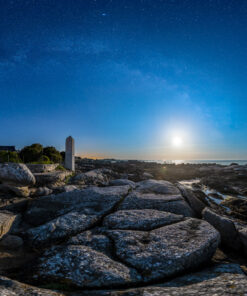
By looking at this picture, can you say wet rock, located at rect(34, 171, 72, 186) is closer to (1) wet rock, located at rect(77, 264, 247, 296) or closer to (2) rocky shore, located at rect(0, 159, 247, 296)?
(2) rocky shore, located at rect(0, 159, 247, 296)

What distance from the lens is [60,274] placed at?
106 inches

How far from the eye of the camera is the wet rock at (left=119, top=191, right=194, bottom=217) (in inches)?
229

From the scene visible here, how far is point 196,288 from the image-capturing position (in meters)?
2.27

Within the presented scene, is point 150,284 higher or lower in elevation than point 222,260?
higher

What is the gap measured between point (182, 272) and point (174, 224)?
4.66 ft

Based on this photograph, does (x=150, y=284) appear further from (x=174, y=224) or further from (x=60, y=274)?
(x=174, y=224)

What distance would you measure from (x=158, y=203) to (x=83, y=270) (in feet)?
12.5

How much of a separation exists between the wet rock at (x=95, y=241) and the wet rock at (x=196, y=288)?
1.09 m

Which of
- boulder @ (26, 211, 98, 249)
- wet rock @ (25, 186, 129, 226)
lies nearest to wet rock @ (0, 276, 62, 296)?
boulder @ (26, 211, 98, 249)

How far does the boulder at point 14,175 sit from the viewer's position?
25.0 feet

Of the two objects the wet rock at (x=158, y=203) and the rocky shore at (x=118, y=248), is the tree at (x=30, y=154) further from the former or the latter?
the wet rock at (x=158, y=203)

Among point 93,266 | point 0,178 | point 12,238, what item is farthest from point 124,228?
point 0,178

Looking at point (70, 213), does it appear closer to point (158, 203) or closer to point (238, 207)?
point (158, 203)

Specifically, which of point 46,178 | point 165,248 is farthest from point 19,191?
point 165,248
